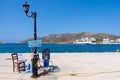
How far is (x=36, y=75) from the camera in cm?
970

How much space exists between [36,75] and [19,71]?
67.5 inches

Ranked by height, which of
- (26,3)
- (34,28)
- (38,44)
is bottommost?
(38,44)

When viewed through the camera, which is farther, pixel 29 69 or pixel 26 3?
pixel 29 69

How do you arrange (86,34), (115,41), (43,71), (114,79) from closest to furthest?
(114,79)
(43,71)
(115,41)
(86,34)

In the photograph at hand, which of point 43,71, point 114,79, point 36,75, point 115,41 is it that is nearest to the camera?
point 114,79

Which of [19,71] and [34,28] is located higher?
[34,28]

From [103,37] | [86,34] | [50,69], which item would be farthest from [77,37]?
[50,69]

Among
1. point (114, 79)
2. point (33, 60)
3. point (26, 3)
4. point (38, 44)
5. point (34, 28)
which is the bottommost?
point (114, 79)

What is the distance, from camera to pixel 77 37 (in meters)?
195

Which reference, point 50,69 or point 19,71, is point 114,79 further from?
point 19,71

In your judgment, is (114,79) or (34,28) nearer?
(114,79)

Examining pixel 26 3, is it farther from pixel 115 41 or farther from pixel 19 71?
pixel 115 41

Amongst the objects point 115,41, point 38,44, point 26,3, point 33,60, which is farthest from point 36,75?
point 115,41

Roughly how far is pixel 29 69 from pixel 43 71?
0.97 m
